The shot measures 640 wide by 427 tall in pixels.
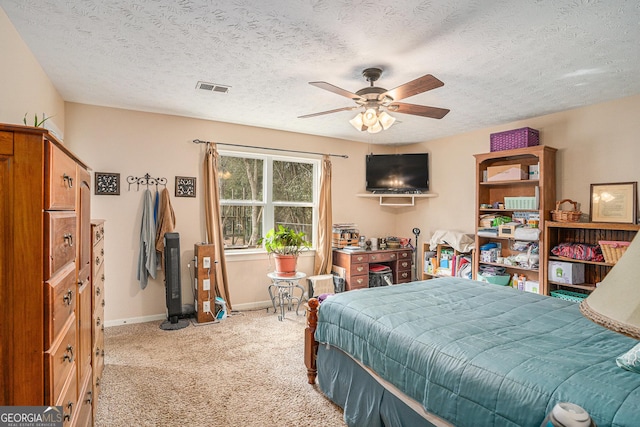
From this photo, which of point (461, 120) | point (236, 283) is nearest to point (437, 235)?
point (461, 120)

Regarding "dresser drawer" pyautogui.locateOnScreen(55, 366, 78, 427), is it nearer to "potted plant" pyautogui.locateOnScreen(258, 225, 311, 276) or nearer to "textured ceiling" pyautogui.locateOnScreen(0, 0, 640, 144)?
"textured ceiling" pyautogui.locateOnScreen(0, 0, 640, 144)

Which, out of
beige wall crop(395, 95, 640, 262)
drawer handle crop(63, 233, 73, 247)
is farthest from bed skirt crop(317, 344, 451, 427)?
beige wall crop(395, 95, 640, 262)

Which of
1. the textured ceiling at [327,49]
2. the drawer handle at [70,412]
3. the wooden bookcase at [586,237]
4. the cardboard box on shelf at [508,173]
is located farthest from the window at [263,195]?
the drawer handle at [70,412]

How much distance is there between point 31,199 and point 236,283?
3707 millimetres

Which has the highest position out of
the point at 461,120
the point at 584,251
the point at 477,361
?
the point at 461,120

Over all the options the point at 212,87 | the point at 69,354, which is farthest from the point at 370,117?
the point at 69,354

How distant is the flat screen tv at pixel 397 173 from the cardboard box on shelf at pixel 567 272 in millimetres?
2185

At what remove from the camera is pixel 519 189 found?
4.27 metres

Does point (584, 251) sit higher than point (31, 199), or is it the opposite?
point (31, 199)

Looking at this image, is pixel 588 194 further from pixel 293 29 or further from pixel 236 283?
pixel 236 283

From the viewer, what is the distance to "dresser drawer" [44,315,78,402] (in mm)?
1111

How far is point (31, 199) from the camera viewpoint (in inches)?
41.8

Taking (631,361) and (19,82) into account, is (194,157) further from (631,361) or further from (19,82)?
(631,361)

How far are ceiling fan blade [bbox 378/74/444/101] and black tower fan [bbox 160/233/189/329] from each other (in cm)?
281
